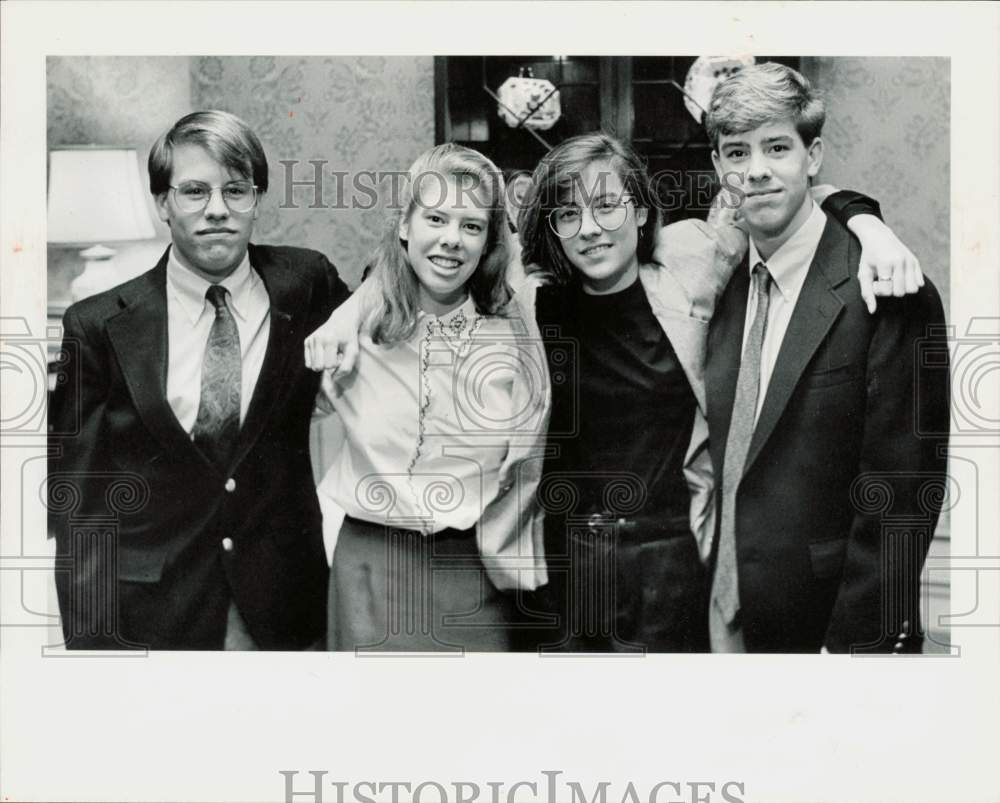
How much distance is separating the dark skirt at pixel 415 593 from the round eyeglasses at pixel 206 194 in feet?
2.68

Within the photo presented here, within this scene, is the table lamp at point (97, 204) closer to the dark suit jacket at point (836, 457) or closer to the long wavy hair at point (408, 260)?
the long wavy hair at point (408, 260)

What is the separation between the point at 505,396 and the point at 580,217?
47 cm

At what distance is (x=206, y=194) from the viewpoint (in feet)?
10.6

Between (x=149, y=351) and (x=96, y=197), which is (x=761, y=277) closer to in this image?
(x=149, y=351)

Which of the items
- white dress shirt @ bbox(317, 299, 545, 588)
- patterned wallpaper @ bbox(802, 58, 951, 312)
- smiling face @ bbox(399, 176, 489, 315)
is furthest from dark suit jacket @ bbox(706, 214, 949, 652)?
smiling face @ bbox(399, 176, 489, 315)

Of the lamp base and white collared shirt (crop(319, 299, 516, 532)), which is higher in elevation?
the lamp base

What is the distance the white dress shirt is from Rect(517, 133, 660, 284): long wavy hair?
195mm

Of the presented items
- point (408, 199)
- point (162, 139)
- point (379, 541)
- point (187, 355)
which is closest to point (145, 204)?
point (162, 139)

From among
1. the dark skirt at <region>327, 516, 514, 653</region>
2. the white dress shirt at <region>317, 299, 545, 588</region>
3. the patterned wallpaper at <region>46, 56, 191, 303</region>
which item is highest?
the patterned wallpaper at <region>46, 56, 191, 303</region>

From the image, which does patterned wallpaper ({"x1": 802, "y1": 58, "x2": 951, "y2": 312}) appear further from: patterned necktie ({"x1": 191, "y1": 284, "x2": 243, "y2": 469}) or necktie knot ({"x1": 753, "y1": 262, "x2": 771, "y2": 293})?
patterned necktie ({"x1": 191, "y1": 284, "x2": 243, "y2": 469})

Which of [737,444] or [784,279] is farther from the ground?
[784,279]

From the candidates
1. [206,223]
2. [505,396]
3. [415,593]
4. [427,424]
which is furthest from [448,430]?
[206,223]

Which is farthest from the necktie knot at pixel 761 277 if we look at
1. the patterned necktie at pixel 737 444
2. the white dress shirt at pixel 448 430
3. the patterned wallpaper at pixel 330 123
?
the patterned wallpaper at pixel 330 123

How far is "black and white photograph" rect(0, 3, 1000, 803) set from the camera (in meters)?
3.23
